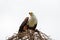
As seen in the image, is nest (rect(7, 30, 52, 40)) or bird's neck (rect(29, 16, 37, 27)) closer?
nest (rect(7, 30, 52, 40))

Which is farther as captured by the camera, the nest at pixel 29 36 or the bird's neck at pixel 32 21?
the bird's neck at pixel 32 21

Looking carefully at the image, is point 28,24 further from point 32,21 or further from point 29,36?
point 29,36

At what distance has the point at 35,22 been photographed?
Result: 8.30 metres

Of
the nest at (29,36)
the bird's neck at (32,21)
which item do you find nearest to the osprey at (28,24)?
the bird's neck at (32,21)

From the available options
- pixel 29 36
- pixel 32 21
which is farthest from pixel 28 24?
pixel 29 36

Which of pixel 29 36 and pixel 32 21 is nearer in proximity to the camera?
pixel 29 36

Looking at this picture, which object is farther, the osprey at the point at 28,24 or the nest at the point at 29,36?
the osprey at the point at 28,24

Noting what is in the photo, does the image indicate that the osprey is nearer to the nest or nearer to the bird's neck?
the bird's neck

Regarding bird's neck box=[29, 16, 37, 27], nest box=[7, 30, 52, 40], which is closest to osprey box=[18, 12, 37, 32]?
bird's neck box=[29, 16, 37, 27]

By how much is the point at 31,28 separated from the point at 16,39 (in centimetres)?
94

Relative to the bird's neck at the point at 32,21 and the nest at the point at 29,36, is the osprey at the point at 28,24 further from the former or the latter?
the nest at the point at 29,36

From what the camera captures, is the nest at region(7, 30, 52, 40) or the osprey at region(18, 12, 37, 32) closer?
the nest at region(7, 30, 52, 40)

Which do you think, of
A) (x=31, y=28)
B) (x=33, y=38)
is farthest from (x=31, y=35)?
(x=31, y=28)

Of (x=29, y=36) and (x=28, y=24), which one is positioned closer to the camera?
(x=29, y=36)
